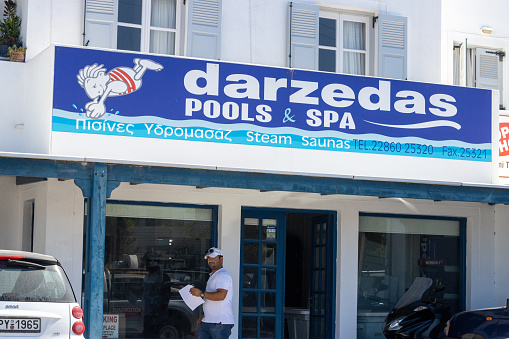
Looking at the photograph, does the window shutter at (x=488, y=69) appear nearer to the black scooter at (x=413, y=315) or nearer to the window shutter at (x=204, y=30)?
the black scooter at (x=413, y=315)

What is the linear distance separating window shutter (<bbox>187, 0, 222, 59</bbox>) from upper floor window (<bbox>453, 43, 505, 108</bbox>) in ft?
17.0

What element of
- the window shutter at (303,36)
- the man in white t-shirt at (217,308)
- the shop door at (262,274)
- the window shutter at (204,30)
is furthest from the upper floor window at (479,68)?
the man in white t-shirt at (217,308)

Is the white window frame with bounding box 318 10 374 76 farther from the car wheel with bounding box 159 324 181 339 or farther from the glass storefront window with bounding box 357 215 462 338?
the car wheel with bounding box 159 324 181 339

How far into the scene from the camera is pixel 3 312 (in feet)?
28.5

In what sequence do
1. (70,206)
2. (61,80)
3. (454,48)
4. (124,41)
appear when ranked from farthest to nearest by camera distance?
(454,48) → (124,41) → (70,206) → (61,80)

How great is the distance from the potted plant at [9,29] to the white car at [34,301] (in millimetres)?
5766

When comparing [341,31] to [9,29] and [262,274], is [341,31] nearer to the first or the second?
[262,274]

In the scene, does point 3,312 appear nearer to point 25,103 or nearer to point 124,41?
point 25,103

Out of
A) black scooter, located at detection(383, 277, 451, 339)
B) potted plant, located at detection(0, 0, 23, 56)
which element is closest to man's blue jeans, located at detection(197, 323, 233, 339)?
black scooter, located at detection(383, 277, 451, 339)

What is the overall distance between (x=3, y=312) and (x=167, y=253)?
5.56 m

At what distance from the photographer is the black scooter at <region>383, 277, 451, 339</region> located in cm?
1384

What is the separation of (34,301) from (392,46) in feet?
29.8

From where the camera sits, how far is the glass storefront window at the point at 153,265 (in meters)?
13.8

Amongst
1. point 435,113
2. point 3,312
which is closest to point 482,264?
point 435,113
